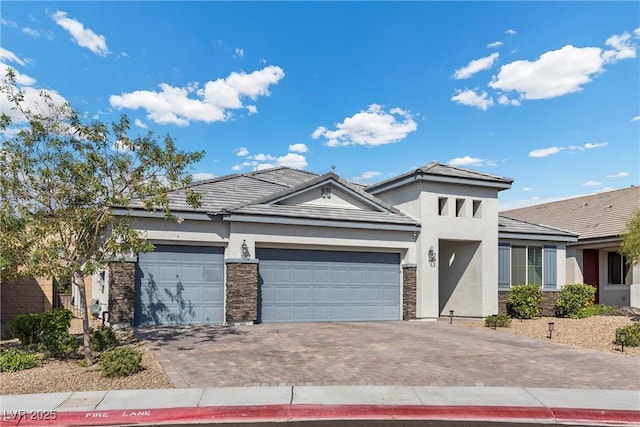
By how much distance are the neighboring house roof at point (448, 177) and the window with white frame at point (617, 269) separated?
9828 millimetres

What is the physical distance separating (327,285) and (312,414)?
437 inches

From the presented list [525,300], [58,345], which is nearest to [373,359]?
[58,345]

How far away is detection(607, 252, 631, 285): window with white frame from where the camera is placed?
25.9 meters

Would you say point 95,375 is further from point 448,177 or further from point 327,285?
point 448,177

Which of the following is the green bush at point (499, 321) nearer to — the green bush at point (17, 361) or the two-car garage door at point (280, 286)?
the two-car garage door at point (280, 286)

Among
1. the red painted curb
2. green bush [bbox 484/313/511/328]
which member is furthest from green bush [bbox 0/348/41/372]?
green bush [bbox 484/313/511/328]

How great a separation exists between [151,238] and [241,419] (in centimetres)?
1022

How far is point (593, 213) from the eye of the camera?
93.0ft

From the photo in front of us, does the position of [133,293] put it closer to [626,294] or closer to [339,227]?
[339,227]

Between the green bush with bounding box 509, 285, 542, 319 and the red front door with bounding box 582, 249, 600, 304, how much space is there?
723 cm

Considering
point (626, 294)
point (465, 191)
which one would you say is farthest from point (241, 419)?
point (626, 294)

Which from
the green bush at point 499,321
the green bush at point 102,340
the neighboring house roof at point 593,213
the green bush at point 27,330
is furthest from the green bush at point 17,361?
the neighboring house roof at point 593,213

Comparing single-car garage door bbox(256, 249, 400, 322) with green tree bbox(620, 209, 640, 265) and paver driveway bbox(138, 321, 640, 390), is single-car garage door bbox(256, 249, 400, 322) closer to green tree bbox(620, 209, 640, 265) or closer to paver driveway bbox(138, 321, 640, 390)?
paver driveway bbox(138, 321, 640, 390)

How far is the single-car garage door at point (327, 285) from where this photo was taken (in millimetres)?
18109
